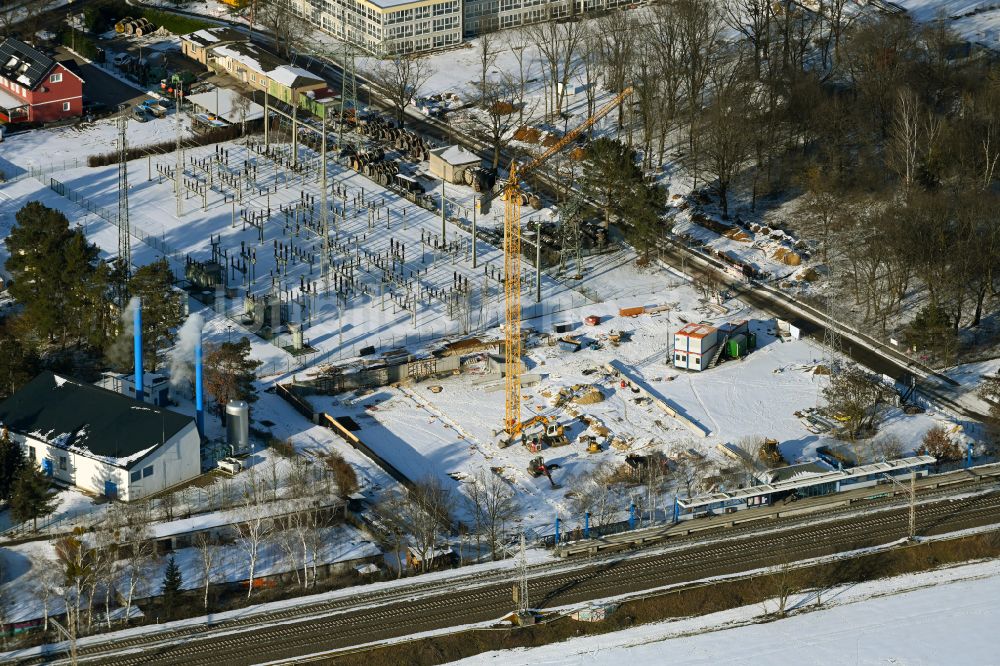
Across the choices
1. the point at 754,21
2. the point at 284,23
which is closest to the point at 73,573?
the point at 284,23

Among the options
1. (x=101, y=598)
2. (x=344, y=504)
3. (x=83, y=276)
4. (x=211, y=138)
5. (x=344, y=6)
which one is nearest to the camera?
(x=101, y=598)

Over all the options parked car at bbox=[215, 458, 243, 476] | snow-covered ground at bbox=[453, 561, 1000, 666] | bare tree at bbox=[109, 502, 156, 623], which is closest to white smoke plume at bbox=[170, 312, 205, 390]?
parked car at bbox=[215, 458, 243, 476]

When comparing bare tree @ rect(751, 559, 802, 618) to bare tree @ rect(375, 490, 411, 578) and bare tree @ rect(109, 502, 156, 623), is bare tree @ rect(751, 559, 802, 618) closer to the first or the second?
bare tree @ rect(375, 490, 411, 578)

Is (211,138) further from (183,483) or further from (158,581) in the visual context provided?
(158,581)

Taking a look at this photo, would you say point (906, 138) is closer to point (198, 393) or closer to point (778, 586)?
point (778, 586)

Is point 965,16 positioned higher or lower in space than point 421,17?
A: higher

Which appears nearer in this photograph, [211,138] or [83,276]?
[83,276]

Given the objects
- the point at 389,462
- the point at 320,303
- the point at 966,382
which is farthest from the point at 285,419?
the point at 966,382
